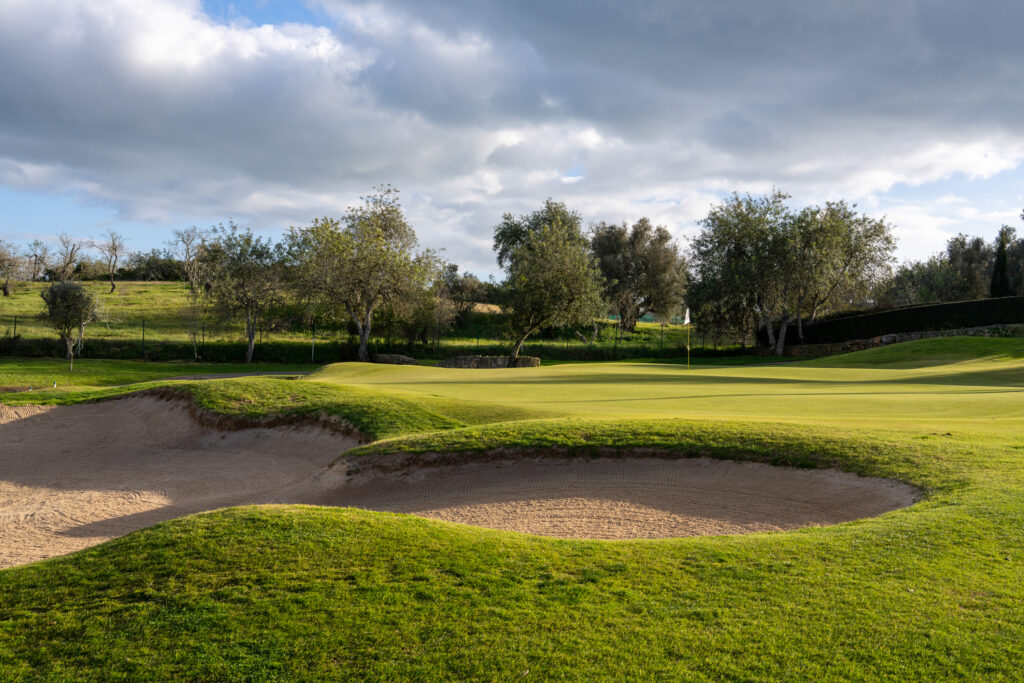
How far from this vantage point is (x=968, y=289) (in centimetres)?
7600

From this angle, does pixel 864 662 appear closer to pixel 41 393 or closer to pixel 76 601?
pixel 76 601

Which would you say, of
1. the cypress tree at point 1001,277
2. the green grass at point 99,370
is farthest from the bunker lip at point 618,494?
the cypress tree at point 1001,277

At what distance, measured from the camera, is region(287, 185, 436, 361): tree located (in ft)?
143

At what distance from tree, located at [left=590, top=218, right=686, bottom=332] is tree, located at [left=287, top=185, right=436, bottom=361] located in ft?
91.1

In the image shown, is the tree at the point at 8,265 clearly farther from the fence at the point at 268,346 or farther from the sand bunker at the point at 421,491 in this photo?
the sand bunker at the point at 421,491

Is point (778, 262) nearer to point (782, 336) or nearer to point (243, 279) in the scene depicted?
point (782, 336)

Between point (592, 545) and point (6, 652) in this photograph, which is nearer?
Answer: point (6, 652)

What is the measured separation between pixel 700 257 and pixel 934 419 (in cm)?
4289

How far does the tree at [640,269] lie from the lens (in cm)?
6919

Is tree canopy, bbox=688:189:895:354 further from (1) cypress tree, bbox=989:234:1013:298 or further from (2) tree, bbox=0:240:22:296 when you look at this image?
(2) tree, bbox=0:240:22:296

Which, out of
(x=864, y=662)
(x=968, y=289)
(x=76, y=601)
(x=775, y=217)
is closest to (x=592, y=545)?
(x=864, y=662)

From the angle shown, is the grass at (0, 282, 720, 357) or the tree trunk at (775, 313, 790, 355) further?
the tree trunk at (775, 313, 790, 355)

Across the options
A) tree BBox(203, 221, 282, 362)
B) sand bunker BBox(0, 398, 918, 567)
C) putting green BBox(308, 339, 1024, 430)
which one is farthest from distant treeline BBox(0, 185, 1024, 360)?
sand bunker BBox(0, 398, 918, 567)

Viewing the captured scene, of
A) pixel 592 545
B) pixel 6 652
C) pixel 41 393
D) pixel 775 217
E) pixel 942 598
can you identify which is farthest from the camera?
pixel 775 217
